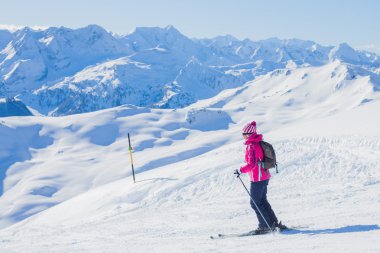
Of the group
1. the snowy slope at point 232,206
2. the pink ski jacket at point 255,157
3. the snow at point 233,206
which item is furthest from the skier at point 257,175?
the snowy slope at point 232,206

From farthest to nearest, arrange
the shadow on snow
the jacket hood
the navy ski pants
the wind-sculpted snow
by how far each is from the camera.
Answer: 1. the navy ski pants
2. the jacket hood
3. the wind-sculpted snow
4. the shadow on snow

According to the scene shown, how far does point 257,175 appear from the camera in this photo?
340 inches

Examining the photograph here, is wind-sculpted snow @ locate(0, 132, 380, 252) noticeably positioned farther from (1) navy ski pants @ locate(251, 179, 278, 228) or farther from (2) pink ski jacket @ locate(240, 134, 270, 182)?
(2) pink ski jacket @ locate(240, 134, 270, 182)

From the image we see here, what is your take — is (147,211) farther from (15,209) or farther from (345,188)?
(15,209)

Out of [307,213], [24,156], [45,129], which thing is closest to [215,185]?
[307,213]

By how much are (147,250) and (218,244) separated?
1.28 metres

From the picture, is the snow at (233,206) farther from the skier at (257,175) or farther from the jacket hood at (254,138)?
the jacket hood at (254,138)

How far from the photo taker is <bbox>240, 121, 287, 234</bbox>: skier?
851 centimetres

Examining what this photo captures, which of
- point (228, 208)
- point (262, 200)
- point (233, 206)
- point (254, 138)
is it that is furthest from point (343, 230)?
point (233, 206)

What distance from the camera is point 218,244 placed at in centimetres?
820

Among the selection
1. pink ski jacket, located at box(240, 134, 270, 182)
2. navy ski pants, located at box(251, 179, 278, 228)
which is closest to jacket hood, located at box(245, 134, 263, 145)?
pink ski jacket, located at box(240, 134, 270, 182)

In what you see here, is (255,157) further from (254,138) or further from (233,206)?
(233,206)

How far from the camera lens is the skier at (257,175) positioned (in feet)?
27.9

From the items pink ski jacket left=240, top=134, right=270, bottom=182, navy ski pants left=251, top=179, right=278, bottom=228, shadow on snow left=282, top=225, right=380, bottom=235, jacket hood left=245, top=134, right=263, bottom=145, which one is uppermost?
jacket hood left=245, top=134, right=263, bottom=145
